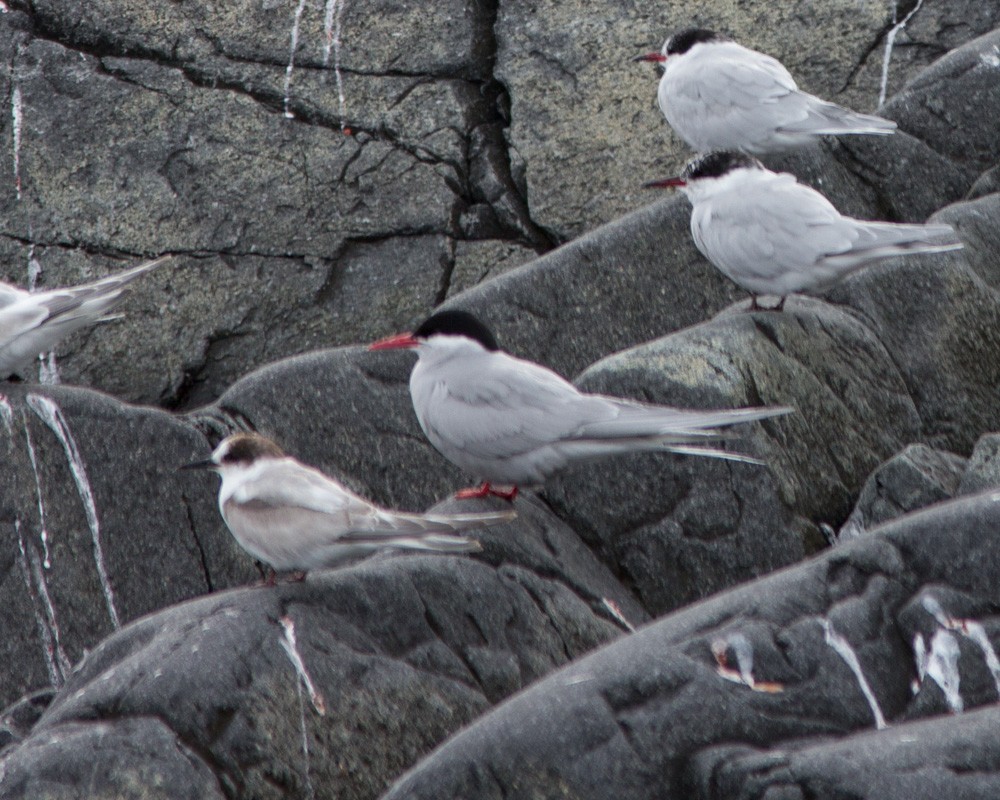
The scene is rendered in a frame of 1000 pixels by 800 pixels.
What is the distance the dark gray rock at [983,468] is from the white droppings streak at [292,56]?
4.68 m

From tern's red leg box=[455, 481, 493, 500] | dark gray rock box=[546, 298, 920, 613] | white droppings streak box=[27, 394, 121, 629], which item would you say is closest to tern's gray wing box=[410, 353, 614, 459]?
tern's red leg box=[455, 481, 493, 500]

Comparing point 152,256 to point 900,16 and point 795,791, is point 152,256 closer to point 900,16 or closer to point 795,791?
point 900,16

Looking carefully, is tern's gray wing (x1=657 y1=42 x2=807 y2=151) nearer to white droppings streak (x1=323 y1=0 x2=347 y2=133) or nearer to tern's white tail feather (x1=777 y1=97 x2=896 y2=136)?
tern's white tail feather (x1=777 y1=97 x2=896 y2=136)

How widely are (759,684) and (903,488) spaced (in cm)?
170

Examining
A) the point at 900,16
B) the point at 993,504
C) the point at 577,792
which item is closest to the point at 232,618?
the point at 577,792

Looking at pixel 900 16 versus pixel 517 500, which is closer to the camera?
pixel 517 500

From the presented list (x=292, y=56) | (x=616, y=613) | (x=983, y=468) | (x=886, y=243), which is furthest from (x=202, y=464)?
(x=292, y=56)

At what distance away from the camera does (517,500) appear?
198 inches

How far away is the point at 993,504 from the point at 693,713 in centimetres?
83

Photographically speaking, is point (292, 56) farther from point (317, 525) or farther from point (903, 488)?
point (317, 525)

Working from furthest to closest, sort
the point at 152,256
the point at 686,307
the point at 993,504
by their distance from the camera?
the point at 152,256 < the point at 686,307 < the point at 993,504

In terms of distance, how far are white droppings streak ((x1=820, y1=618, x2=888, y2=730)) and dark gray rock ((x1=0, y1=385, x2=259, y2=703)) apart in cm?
286

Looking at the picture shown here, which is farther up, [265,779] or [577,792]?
[577,792]

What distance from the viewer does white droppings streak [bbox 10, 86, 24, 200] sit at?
27.7 feet
